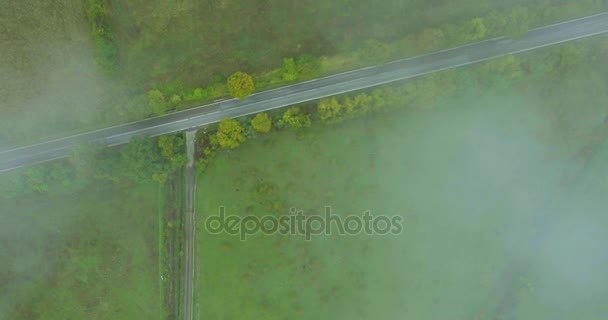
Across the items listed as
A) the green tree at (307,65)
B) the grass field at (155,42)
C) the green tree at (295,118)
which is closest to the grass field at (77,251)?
the grass field at (155,42)

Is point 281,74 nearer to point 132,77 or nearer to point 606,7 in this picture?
point 132,77

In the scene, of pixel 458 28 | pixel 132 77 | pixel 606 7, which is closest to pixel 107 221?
pixel 132 77

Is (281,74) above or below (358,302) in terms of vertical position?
above

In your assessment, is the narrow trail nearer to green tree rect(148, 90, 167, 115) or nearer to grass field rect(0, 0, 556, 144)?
green tree rect(148, 90, 167, 115)

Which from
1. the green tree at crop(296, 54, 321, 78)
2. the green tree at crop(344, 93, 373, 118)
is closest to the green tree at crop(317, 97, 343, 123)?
the green tree at crop(344, 93, 373, 118)

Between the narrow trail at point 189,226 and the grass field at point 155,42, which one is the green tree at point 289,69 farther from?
the narrow trail at point 189,226

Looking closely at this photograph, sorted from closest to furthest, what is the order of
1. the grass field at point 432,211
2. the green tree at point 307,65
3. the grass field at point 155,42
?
1. the grass field at point 155,42
2. the green tree at point 307,65
3. the grass field at point 432,211
